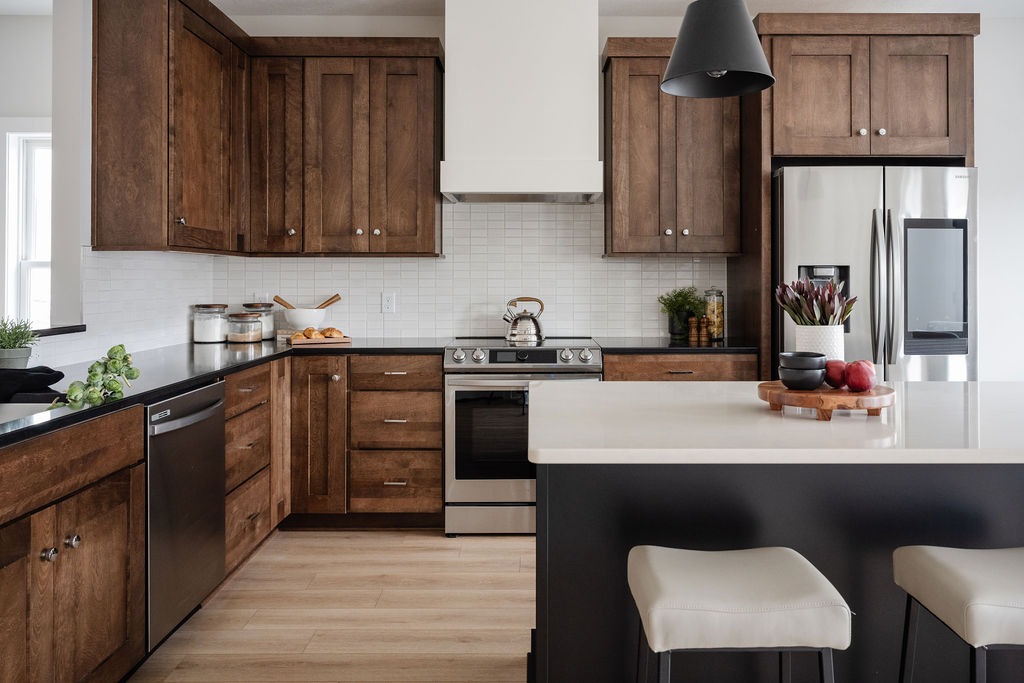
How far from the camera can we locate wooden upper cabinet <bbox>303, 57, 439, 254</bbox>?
3982 millimetres

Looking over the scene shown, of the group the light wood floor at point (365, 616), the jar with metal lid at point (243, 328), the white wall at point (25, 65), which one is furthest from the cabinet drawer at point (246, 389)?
the white wall at point (25, 65)

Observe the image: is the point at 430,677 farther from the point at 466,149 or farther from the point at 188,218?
the point at 466,149

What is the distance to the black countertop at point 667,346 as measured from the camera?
12.5 feet

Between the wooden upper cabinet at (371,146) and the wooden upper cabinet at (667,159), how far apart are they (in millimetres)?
949

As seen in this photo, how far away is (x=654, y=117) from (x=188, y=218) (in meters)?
2.28

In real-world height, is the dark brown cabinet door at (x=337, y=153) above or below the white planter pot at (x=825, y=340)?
above

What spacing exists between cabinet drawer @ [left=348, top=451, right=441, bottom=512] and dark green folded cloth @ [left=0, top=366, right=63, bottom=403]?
1760 millimetres

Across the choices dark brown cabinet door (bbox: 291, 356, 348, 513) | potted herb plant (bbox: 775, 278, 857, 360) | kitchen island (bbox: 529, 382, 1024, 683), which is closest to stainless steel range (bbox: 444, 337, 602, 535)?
dark brown cabinet door (bbox: 291, 356, 348, 513)

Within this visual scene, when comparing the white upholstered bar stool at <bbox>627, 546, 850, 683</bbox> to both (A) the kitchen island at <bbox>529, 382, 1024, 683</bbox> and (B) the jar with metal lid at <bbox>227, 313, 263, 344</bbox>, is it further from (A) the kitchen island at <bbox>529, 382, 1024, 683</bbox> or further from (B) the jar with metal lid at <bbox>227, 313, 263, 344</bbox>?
(B) the jar with metal lid at <bbox>227, 313, 263, 344</bbox>

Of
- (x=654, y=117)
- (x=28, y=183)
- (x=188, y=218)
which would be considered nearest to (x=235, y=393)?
(x=188, y=218)

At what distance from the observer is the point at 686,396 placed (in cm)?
233

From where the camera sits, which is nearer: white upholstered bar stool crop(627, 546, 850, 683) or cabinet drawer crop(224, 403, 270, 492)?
white upholstered bar stool crop(627, 546, 850, 683)

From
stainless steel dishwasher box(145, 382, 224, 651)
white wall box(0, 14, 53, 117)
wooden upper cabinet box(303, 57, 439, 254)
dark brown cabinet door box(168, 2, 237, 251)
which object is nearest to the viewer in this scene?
stainless steel dishwasher box(145, 382, 224, 651)

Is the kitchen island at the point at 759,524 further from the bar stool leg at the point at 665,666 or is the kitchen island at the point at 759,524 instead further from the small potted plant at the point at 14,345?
the small potted plant at the point at 14,345
